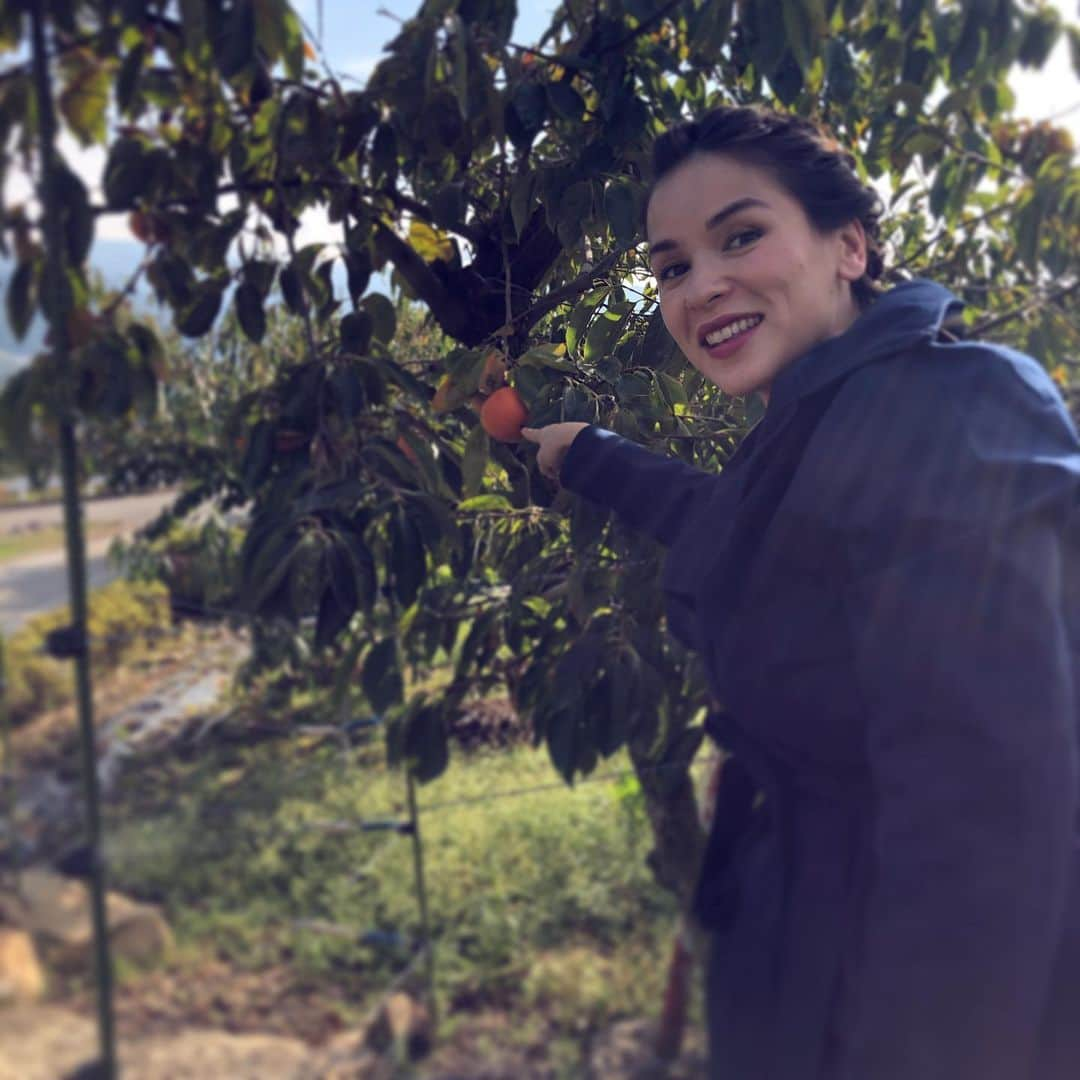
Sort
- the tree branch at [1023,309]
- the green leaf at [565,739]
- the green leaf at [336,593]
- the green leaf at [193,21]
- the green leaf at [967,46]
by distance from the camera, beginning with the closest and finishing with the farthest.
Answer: the green leaf at [193,21] < the green leaf at [336,593] < the green leaf at [967,46] < the green leaf at [565,739] < the tree branch at [1023,309]

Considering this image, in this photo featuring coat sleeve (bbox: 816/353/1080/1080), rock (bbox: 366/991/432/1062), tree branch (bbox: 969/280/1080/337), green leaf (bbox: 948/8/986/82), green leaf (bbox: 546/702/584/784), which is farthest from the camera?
tree branch (bbox: 969/280/1080/337)

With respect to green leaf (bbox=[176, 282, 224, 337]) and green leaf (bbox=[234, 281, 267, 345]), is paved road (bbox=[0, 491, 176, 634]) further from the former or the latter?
green leaf (bbox=[234, 281, 267, 345])

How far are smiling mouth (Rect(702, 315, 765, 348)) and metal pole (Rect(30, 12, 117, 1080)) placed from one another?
55 centimetres

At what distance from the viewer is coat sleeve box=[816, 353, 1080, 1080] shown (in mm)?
613

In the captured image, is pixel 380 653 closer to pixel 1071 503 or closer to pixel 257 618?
pixel 257 618

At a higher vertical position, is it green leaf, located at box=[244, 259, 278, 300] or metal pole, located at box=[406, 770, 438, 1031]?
green leaf, located at box=[244, 259, 278, 300]

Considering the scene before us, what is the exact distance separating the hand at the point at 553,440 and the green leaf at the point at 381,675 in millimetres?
474

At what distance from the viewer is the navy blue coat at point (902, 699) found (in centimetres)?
62

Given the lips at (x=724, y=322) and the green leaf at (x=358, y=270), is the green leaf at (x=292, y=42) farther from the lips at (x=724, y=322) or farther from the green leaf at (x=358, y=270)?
the lips at (x=724, y=322)

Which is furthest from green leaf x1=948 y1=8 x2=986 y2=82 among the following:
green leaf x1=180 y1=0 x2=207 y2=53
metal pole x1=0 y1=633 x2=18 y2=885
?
metal pole x1=0 y1=633 x2=18 y2=885

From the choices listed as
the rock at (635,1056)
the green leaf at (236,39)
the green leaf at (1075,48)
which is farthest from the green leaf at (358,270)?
the rock at (635,1056)

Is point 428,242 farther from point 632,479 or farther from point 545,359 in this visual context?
point 632,479

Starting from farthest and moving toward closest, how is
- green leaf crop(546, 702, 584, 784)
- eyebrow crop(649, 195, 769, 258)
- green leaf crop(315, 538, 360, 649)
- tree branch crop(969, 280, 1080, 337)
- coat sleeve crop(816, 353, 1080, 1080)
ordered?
tree branch crop(969, 280, 1080, 337) < green leaf crop(546, 702, 584, 784) < green leaf crop(315, 538, 360, 649) < eyebrow crop(649, 195, 769, 258) < coat sleeve crop(816, 353, 1080, 1080)

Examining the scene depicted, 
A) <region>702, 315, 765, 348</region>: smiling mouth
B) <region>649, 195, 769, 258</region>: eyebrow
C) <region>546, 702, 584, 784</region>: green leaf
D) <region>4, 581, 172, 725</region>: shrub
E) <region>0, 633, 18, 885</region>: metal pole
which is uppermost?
<region>649, 195, 769, 258</region>: eyebrow
